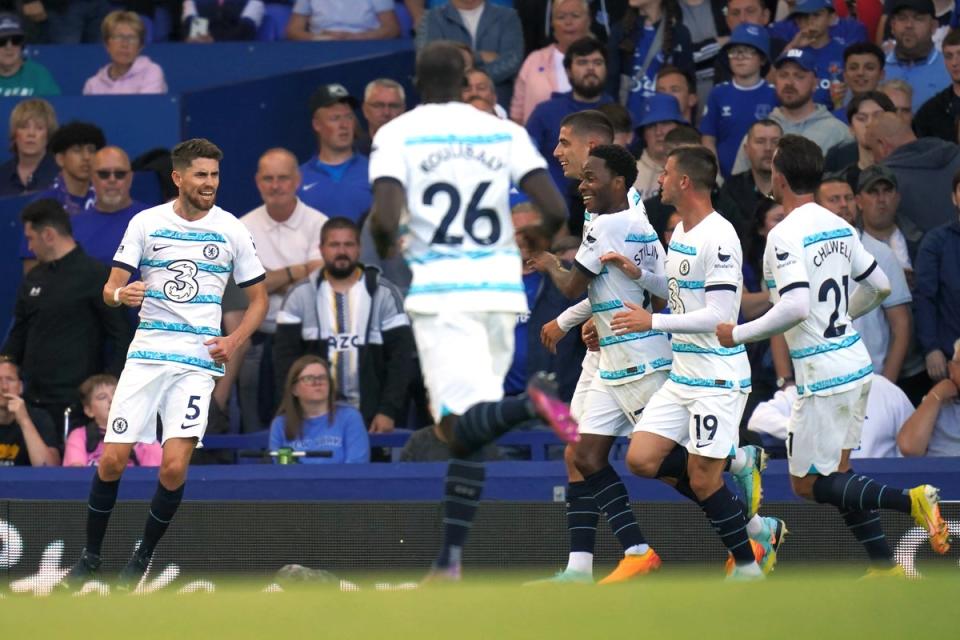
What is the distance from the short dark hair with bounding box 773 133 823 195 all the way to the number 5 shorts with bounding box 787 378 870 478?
105 centimetres

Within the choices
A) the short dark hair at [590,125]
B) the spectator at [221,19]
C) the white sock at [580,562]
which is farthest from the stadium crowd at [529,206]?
the white sock at [580,562]

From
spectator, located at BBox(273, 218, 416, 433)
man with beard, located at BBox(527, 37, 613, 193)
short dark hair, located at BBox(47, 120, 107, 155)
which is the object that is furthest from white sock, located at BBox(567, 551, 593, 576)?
short dark hair, located at BBox(47, 120, 107, 155)

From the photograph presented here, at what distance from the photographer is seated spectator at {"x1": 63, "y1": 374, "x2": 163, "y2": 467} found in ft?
36.9

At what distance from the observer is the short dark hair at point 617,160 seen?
8.70 meters

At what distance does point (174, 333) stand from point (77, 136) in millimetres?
4506

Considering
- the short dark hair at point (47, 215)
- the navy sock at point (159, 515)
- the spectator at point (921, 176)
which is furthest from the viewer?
the short dark hair at point (47, 215)

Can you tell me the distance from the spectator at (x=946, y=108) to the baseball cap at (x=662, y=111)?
173 cm

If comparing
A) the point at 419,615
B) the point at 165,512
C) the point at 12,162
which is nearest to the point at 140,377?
the point at 165,512

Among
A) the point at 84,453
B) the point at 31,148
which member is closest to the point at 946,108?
the point at 84,453

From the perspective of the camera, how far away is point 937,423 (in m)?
10.7

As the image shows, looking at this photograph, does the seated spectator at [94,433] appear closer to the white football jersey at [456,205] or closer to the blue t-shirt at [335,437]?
the blue t-shirt at [335,437]

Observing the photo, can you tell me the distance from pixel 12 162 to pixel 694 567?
6.81 meters

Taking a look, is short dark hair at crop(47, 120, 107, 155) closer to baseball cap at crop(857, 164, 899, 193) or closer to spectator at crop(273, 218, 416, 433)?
spectator at crop(273, 218, 416, 433)

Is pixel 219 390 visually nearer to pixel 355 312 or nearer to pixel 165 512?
pixel 355 312
